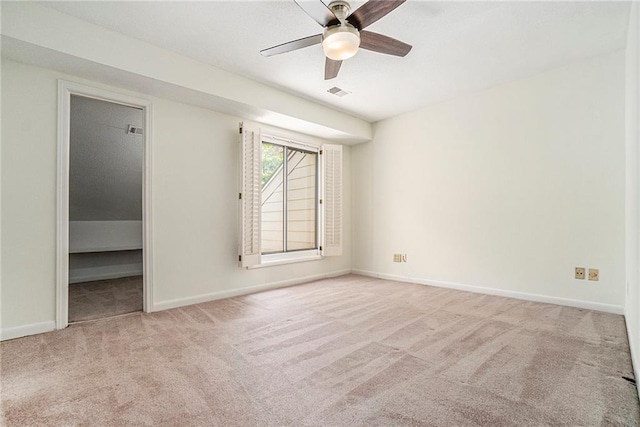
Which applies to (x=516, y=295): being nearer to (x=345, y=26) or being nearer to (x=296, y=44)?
(x=345, y=26)

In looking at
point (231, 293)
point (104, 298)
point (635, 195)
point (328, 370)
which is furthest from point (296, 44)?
point (104, 298)

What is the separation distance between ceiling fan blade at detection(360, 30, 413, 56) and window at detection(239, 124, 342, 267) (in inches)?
88.2

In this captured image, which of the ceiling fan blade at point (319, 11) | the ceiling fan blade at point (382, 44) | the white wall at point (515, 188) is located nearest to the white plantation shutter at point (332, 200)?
the white wall at point (515, 188)

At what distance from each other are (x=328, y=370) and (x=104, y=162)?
170 inches

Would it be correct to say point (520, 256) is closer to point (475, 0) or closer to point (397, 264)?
point (397, 264)

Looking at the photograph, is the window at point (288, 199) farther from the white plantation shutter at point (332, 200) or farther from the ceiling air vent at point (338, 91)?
the ceiling air vent at point (338, 91)

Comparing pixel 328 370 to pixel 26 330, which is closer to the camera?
pixel 328 370

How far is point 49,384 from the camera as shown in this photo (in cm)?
173

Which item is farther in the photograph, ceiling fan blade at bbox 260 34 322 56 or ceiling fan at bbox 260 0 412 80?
ceiling fan blade at bbox 260 34 322 56

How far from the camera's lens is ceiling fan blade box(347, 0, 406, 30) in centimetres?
186

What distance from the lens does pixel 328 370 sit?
1882 millimetres

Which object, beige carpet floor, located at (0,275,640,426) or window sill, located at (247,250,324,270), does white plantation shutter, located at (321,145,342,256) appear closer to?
window sill, located at (247,250,324,270)

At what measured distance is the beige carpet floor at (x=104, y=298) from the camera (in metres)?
3.08

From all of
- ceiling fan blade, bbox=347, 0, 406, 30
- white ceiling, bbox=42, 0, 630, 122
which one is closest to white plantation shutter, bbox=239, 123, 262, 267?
white ceiling, bbox=42, 0, 630, 122
